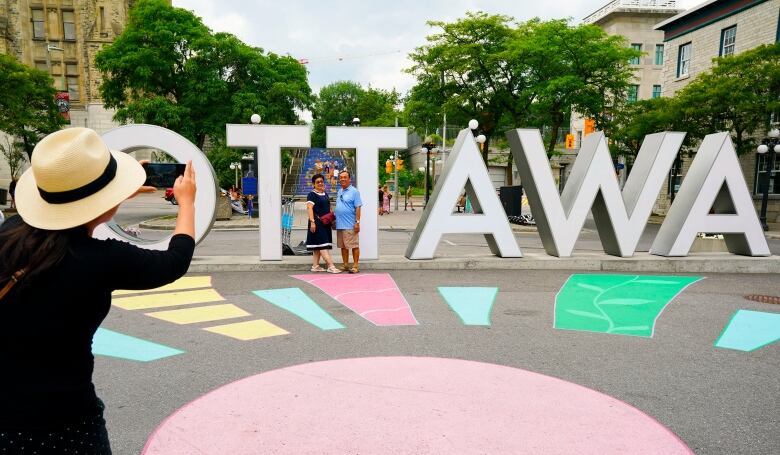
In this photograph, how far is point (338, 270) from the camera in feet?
33.0

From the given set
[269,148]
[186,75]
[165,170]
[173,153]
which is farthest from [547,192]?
[186,75]

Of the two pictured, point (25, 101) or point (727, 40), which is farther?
point (727, 40)

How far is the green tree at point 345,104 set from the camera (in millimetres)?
82312

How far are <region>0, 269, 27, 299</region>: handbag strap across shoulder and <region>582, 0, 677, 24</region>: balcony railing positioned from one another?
51432 millimetres

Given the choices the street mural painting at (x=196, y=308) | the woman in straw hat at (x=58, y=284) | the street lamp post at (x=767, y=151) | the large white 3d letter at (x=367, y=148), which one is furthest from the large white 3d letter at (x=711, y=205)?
the street lamp post at (x=767, y=151)

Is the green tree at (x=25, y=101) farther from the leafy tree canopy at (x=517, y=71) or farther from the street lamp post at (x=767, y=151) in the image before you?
the street lamp post at (x=767, y=151)

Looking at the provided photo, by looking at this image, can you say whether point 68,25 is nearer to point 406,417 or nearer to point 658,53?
point 658,53

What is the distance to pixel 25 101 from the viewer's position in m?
28.0

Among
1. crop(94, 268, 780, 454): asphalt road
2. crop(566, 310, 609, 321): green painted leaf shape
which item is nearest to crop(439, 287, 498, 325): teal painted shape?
crop(94, 268, 780, 454): asphalt road

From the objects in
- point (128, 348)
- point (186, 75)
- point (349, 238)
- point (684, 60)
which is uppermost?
point (684, 60)

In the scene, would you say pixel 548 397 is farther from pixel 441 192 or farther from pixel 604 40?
pixel 604 40

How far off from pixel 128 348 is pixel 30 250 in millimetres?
4391

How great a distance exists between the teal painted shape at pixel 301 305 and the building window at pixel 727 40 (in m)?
29.4

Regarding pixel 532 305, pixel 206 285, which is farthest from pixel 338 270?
pixel 532 305
